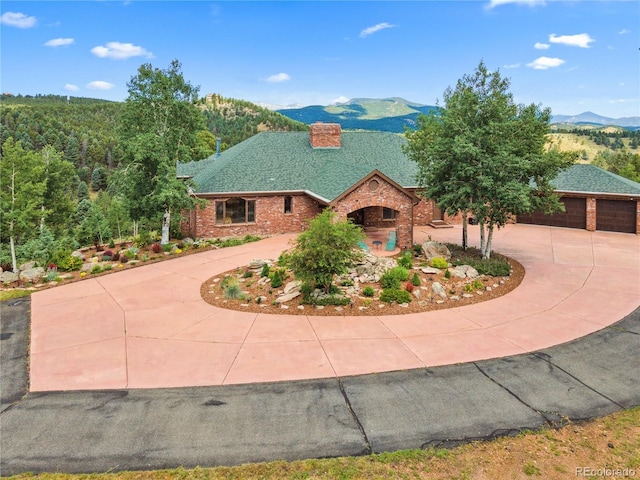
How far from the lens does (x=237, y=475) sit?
6145 mm

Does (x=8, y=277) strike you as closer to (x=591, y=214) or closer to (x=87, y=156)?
(x=591, y=214)

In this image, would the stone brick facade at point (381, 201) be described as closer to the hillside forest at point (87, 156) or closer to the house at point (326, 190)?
the house at point (326, 190)

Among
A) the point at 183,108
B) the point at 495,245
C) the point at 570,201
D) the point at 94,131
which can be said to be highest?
the point at 94,131

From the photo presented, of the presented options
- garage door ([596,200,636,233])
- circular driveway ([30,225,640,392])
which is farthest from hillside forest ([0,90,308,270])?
garage door ([596,200,636,233])

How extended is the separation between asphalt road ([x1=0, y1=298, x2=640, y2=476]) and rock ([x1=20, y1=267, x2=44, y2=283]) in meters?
9.04

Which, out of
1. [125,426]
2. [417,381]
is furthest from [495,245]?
[125,426]

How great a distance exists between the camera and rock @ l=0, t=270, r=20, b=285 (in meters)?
17.4

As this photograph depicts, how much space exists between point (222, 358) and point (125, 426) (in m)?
2.98

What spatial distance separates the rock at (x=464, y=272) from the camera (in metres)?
16.1

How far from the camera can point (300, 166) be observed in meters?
26.8

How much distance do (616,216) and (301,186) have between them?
68.3ft

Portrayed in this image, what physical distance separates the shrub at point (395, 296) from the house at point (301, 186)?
728 cm

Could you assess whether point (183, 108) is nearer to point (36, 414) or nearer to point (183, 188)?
point (183, 188)

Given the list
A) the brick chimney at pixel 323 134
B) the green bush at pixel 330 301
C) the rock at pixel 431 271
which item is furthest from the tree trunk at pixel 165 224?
the rock at pixel 431 271
